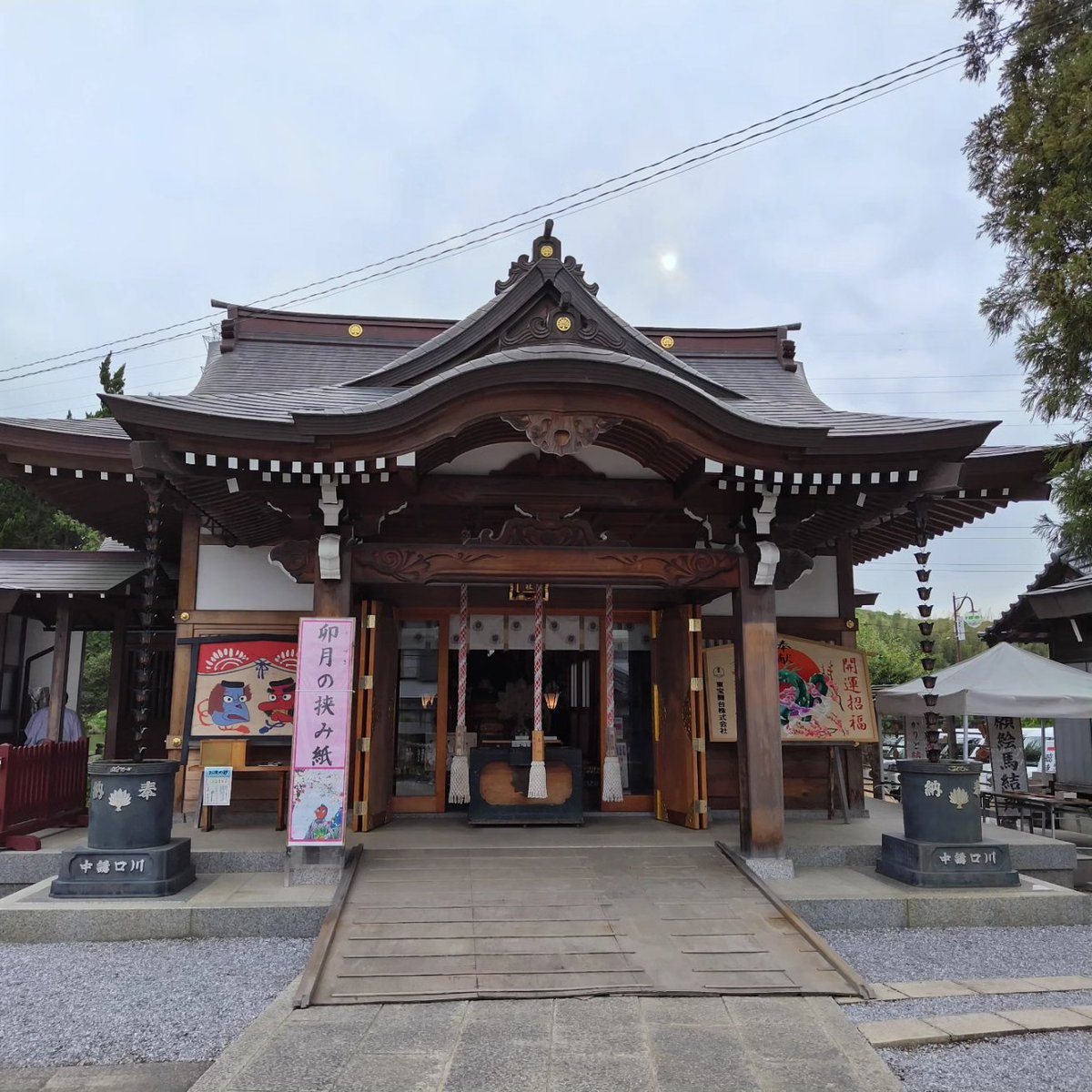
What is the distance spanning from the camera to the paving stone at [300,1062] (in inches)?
138

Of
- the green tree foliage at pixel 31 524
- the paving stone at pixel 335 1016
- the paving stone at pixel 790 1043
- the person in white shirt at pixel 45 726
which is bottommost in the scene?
the paving stone at pixel 790 1043

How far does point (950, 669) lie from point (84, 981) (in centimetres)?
1053

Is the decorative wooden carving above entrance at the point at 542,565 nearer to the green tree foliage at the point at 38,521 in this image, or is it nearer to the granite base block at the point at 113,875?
the granite base block at the point at 113,875

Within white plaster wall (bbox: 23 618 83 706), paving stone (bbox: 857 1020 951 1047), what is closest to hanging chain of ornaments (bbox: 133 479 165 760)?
paving stone (bbox: 857 1020 951 1047)

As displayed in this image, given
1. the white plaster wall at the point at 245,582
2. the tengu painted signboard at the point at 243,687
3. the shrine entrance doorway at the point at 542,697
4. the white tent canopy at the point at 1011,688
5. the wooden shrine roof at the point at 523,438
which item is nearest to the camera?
the wooden shrine roof at the point at 523,438

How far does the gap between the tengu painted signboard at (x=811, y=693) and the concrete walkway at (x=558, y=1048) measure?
4.08 meters

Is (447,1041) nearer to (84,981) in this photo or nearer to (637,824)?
(84,981)

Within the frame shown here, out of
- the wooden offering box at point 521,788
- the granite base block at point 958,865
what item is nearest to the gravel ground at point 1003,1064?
the granite base block at point 958,865

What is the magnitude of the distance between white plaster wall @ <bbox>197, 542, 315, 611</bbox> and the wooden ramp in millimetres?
3144

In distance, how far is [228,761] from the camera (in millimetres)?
7965

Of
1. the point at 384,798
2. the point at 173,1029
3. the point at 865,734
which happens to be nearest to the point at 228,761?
the point at 384,798

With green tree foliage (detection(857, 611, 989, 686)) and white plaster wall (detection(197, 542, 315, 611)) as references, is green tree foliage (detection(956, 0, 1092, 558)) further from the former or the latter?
green tree foliage (detection(857, 611, 989, 686))

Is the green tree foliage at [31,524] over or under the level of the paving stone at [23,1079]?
over

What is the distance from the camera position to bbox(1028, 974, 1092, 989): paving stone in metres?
4.76
